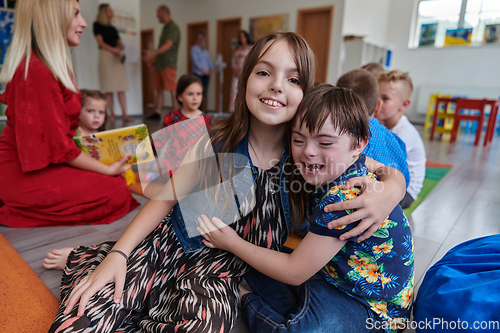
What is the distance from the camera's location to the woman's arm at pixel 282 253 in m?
0.72

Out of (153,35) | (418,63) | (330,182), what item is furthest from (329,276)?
(153,35)

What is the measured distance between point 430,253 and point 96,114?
190 centimetres

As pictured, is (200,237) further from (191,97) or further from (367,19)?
(367,19)

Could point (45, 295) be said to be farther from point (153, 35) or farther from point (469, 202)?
point (153, 35)

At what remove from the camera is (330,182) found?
81cm

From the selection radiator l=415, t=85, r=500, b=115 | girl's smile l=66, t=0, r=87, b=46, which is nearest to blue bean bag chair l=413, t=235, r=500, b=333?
girl's smile l=66, t=0, r=87, b=46

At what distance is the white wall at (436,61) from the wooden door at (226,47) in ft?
11.0

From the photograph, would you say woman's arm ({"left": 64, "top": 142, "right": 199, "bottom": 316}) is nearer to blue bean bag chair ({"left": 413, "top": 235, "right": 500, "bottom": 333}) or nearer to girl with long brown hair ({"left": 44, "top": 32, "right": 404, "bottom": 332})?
girl with long brown hair ({"left": 44, "top": 32, "right": 404, "bottom": 332})

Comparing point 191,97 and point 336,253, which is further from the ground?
point 191,97

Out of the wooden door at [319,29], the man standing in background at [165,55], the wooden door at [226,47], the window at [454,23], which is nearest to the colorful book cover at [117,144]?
the man standing in background at [165,55]

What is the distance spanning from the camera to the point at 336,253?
0.76 m

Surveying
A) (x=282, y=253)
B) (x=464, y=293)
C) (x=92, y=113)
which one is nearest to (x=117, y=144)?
(x=92, y=113)

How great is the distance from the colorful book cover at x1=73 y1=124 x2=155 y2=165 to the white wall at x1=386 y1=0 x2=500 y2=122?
6.84 metres

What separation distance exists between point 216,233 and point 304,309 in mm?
281
